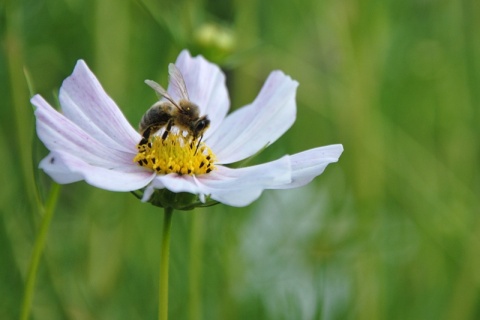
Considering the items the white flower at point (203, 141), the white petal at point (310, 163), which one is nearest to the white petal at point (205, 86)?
the white flower at point (203, 141)

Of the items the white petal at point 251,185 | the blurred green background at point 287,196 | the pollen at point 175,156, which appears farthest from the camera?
the blurred green background at point 287,196

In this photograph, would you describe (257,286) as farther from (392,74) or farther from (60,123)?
(60,123)

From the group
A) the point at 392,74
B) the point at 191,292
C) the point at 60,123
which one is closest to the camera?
the point at 60,123

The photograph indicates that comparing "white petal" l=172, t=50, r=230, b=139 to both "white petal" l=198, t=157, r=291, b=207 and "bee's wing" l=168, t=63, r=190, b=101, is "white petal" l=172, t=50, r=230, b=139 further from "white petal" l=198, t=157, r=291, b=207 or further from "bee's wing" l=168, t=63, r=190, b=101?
"white petal" l=198, t=157, r=291, b=207

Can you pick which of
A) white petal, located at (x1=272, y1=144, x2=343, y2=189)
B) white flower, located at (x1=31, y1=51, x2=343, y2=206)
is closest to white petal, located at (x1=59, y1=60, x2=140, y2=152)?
white flower, located at (x1=31, y1=51, x2=343, y2=206)

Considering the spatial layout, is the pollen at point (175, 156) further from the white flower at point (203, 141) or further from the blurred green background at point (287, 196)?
the blurred green background at point (287, 196)

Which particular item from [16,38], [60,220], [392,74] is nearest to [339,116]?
[392,74]

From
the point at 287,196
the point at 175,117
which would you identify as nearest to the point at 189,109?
the point at 175,117
